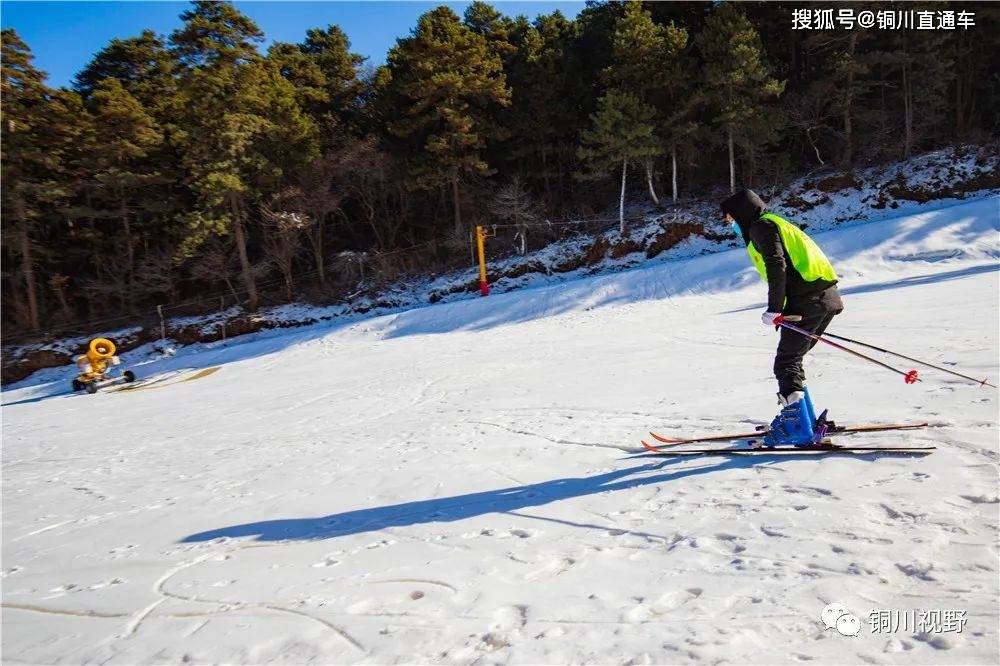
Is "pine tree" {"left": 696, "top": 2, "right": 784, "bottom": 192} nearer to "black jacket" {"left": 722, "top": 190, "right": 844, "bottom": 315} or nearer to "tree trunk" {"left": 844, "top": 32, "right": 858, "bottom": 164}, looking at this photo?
"tree trunk" {"left": 844, "top": 32, "right": 858, "bottom": 164}

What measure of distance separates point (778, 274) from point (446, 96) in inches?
882

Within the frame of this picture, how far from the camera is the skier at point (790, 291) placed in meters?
3.72

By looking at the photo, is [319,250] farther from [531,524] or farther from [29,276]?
[531,524]

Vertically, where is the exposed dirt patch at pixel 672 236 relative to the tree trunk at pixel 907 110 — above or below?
below

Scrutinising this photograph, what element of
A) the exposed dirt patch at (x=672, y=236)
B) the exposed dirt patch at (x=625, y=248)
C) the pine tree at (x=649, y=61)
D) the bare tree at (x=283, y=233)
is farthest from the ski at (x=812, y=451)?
the bare tree at (x=283, y=233)

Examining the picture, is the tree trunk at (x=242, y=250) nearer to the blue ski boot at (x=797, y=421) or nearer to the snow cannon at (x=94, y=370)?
the snow cannon at (x=94, y=370)

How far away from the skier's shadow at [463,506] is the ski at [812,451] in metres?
0.07

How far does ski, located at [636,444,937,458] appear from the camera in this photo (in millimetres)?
3578

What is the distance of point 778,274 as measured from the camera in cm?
370

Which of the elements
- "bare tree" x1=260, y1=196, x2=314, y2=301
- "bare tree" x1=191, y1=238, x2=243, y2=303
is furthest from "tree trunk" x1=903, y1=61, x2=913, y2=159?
"bare tree" x1=191, y1=238, x2=243, y2=303

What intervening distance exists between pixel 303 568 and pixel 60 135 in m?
28.9

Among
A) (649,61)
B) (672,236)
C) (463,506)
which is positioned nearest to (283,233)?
(672,236)

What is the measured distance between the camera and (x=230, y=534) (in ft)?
12.5

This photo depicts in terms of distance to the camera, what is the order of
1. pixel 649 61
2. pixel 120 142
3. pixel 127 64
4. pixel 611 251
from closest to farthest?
1. pixel 611 251
2. pixel 649 61
3. pixel 120 142
4. pixel 127 64
